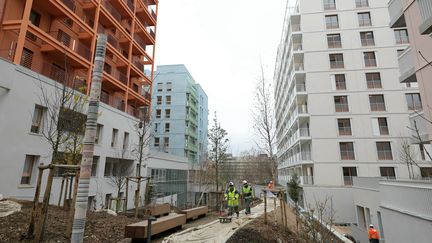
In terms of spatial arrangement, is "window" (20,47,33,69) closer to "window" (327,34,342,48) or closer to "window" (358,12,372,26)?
"window" (327,34,342,48)

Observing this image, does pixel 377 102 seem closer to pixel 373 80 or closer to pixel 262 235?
pixel 373 80

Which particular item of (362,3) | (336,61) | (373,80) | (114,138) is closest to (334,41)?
→ (336,61)

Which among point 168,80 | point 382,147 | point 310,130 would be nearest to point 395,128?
point 382,147

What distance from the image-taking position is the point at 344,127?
31484mm

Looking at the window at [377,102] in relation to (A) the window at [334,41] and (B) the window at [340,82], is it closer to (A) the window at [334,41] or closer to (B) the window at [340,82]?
(B) the window at [340,82]

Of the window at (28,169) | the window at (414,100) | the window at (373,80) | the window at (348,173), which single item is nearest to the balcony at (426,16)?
the window at (28,169)

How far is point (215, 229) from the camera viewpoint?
9.46 metres

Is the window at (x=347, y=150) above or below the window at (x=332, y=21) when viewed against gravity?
below

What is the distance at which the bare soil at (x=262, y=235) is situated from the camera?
7.89m

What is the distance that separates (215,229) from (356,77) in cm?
3144

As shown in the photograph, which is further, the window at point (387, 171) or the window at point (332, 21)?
the window at point (332, 21)

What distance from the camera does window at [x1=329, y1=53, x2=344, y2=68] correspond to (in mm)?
33406

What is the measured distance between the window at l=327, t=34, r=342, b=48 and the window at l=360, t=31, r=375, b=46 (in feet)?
9.75

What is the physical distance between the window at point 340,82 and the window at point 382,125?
233 inches
